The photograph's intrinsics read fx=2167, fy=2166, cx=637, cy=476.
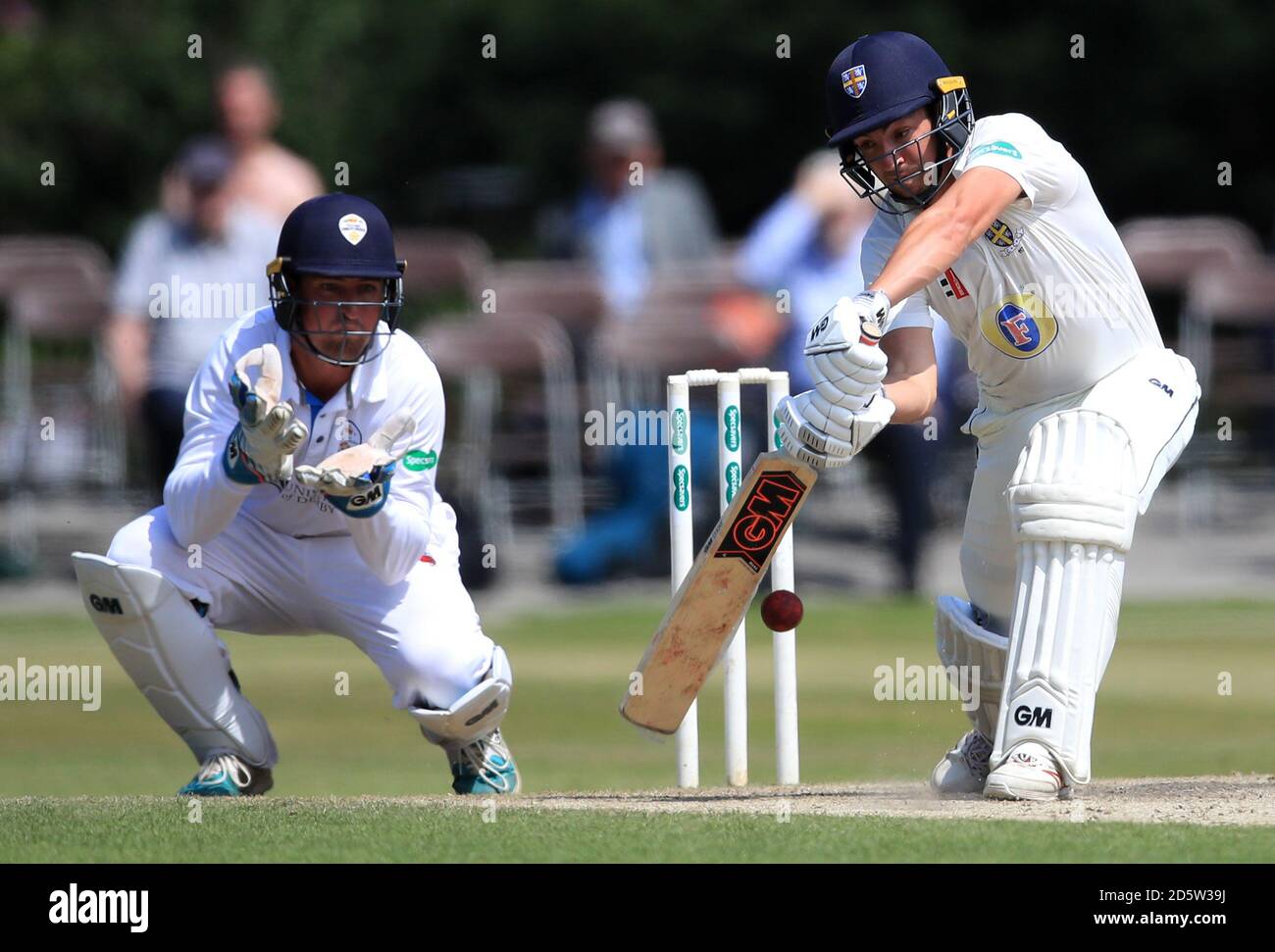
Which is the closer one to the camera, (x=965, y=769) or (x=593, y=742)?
(x=965, y=769)

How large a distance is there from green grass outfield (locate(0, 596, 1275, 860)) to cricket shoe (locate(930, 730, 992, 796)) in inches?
25.8

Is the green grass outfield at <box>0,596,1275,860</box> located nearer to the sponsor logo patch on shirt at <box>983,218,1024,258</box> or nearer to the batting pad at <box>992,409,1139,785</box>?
the batting pad at <box>992,409,1139,785</box>

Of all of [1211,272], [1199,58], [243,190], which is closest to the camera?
[243,190]

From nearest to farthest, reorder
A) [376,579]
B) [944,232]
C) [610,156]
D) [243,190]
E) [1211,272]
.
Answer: [944,232] → [376,579] → [243,190] → [610,156] → [1211,272]

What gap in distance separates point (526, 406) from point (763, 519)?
6.57 m

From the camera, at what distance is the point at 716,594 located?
15.0 ft

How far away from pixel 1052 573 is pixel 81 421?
8.17 m

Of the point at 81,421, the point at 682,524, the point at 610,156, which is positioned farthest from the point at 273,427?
the point at 81,421

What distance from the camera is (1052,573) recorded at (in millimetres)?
4254

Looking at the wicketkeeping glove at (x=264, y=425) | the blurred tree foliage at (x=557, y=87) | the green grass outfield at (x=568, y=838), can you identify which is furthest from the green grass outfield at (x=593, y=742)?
the blurred tree foliage at (x=557, y=87)

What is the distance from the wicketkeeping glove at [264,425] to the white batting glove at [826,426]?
1024 mm

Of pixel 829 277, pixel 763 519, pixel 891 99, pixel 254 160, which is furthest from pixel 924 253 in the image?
pixel 829 277

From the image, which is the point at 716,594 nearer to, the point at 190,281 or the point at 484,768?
the point at 484,768
